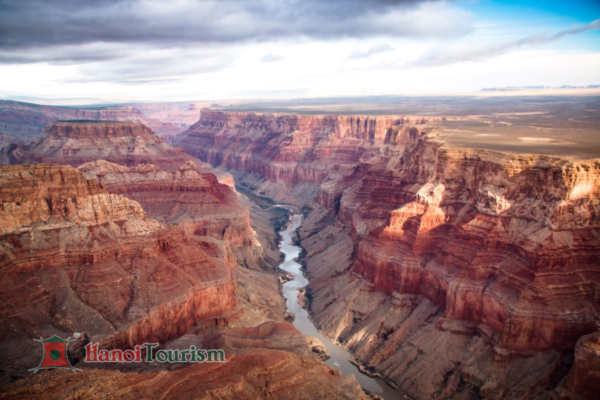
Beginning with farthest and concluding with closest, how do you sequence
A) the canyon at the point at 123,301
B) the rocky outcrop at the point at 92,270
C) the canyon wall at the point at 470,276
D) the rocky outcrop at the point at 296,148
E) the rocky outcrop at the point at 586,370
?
the rocky outcrop at the point at 296,148
the canyon wall at the point at 470,276
the rocky outcrop at the point at 92,270
the rocky outcrop at the point at 586,370
the canyon at the point at 123,301

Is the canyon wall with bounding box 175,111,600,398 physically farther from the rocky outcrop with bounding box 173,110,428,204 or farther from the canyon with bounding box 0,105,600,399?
the rocky outcrop with bounding box 173,110,428,204

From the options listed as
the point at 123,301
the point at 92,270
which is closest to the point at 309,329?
the point at 123,301

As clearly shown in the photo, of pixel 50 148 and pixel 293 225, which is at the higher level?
pixel 50 148

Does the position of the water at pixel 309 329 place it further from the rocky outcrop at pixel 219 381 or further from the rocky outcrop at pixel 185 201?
the rocky outcrop at pixel 219 381

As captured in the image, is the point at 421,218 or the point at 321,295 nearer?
the point at 421,218

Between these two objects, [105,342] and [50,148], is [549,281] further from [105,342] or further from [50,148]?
[50,148]

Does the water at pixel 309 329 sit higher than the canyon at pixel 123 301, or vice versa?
the canyon at pixel 123 301

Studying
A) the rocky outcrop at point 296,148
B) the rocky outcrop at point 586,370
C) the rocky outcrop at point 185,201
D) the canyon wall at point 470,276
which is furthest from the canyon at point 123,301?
the rocky outcrop at point 296,148

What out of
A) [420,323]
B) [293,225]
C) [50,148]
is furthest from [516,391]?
[50,148]

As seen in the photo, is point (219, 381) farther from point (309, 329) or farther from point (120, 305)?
point (309, 329)
